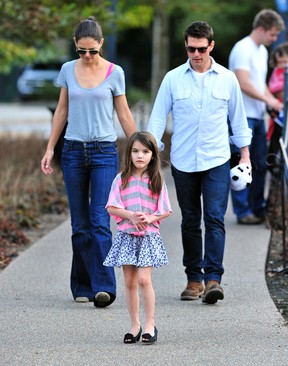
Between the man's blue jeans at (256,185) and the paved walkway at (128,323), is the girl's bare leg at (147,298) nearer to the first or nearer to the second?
the paved walkway at (128,323)

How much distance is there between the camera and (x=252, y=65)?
10.8 metres

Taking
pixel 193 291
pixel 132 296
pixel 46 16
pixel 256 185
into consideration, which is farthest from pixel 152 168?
Result: pixel 46 16

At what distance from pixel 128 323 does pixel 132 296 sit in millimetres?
595

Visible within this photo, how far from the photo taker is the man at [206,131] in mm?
7535

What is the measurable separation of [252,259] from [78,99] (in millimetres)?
2711

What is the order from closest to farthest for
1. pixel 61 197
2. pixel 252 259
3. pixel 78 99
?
pixel 78 99 → pixel 252 259 → pixel 61 197

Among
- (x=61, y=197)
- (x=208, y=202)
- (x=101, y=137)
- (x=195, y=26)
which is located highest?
(x=195, y=26)

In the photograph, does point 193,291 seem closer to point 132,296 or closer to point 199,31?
point 132,296

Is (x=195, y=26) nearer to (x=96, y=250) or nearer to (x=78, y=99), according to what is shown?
(x=78, y=99)

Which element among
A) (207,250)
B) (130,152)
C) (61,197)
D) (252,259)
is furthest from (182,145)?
(61,197)

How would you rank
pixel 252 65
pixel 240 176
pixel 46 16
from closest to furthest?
pixel 240 176
pixel 252 65
pixel 46 16

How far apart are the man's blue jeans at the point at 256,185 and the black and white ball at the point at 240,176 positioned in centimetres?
333

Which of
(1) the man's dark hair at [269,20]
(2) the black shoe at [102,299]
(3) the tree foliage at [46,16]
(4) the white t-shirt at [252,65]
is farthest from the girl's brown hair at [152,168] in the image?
(3) the tree foliage at [46,16]

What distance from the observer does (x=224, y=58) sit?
150ft
